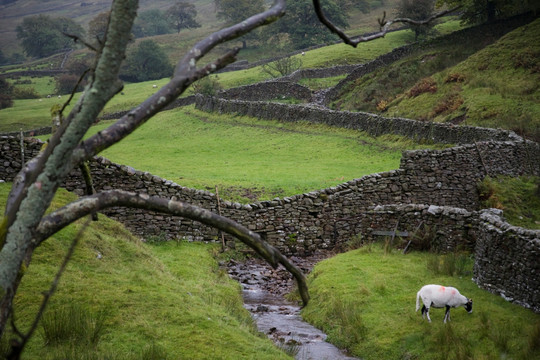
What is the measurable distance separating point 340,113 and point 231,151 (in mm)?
7581

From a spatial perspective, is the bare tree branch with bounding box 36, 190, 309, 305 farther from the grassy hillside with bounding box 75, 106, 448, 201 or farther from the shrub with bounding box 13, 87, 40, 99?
the shrub with bounding box 13, 87, 40, 99

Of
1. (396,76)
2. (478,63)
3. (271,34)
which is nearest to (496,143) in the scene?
(478,63)

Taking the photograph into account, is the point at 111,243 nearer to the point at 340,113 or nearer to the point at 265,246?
the point at 265,246

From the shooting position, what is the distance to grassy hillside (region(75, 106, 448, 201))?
2114cm

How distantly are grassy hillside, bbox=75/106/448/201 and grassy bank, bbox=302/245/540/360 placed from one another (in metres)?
6.72

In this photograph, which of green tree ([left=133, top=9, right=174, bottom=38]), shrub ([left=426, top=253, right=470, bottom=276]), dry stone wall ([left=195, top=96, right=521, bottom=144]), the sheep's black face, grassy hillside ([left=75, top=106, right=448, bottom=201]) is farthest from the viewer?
green tree ([left=133, top=9, right=174, bottom=38])

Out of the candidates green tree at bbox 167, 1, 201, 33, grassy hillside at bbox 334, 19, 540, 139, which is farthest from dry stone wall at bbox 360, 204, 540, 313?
green tree at bbox 167, 1, 201, 33

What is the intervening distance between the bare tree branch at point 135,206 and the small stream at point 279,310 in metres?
4.31

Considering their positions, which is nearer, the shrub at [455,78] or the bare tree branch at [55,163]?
the bare tree branch at [55,163]

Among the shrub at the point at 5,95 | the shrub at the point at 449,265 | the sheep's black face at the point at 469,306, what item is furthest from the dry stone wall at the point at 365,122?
the shrub at the point at 5,95

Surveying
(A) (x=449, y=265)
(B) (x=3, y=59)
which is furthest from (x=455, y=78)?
(B) (x=3, y=59)

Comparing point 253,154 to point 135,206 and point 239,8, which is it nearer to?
point 135,206

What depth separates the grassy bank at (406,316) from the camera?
27.6ft

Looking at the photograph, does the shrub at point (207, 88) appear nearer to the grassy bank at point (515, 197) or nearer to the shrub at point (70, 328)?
the grassy bank at point (515, 197)
